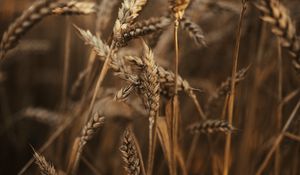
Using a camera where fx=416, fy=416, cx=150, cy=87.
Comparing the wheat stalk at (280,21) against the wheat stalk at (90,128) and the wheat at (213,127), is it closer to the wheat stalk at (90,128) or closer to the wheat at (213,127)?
the wheat at (213,127)

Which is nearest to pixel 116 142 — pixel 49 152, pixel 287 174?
pixel 49 152

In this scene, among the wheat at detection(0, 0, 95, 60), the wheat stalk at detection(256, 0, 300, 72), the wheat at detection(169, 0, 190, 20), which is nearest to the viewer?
the wheat stalk at detection(256, 0, 300, 72)

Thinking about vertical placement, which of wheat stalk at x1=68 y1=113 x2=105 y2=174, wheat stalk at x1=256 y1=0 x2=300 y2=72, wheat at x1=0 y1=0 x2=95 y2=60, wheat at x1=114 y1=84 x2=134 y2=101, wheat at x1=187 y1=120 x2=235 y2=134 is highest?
wheat at x1=0 y1=0 x2=95 y2=60

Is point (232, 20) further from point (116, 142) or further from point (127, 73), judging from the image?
point (127, 73)

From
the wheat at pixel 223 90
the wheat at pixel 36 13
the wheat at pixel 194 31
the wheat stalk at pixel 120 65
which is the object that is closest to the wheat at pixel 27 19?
the wheat at pixel 36 13

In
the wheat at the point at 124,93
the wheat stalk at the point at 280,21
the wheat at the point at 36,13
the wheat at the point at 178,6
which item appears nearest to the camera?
the wheat stalk at the point at 280,21

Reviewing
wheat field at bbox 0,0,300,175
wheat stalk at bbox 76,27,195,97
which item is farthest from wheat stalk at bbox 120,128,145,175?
wheat stalk at bbox 76,27,195,97

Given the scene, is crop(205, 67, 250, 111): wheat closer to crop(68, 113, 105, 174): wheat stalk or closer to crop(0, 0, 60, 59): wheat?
crop(68, 113, 105, 174): wheat stalk

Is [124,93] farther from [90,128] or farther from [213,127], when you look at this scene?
[213,127]
